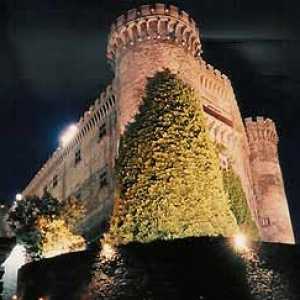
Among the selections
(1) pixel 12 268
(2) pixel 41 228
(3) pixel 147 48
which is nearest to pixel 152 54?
(3) pixel 147 48

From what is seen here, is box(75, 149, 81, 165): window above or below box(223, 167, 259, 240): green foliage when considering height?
above

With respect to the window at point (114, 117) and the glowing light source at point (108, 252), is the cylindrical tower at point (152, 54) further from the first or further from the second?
the glowing light source at point (108, 252)

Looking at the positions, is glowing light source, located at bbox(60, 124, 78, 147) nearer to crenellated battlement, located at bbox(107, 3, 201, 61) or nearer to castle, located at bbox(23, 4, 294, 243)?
castle, located at bbox(23, 4, 294, 243)

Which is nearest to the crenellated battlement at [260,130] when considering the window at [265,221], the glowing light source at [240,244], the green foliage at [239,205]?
the window at [265,221]

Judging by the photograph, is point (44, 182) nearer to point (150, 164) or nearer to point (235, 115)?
point (235, 115)

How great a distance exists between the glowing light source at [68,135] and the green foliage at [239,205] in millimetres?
11280

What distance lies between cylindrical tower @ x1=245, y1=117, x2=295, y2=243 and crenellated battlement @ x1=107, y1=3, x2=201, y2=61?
920cm

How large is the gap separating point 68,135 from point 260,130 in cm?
1198

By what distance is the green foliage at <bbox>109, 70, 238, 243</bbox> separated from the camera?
15.9 meters

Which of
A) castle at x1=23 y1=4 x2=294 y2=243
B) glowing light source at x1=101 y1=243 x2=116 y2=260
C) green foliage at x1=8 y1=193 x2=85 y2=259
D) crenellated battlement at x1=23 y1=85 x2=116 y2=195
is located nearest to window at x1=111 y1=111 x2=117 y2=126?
castle at x1=23 y1=4 x2=294 y2=243

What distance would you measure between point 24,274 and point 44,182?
65.6 feet

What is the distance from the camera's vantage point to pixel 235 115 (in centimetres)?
2772

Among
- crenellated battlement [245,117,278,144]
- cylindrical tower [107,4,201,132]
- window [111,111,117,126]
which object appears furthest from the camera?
crenellated battlement [245,117,278,144]

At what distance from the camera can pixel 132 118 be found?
789 inches
